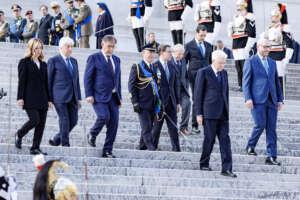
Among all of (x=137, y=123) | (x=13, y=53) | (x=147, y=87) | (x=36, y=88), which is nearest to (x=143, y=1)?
(x=13, y=53)

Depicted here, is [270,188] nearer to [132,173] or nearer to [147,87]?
[132,173]

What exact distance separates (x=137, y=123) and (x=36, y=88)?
253 cm

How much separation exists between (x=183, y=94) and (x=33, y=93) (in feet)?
9.57

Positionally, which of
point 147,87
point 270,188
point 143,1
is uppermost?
point 143,1

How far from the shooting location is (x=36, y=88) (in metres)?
8.33

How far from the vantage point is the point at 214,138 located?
830 cm

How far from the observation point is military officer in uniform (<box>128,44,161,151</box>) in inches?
359

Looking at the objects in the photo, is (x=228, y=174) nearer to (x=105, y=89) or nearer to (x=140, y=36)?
(x=105, y=89)

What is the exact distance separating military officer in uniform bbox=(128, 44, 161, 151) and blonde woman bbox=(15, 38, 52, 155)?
1.27 meters

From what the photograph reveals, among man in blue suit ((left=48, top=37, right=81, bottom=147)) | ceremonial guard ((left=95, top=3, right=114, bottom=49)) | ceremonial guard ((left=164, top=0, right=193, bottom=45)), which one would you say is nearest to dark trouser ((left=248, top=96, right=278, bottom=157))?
man in blue suit ((left=48, top=37, right=81, bottom=147))

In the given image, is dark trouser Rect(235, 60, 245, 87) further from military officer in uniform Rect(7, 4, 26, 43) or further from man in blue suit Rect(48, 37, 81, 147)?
man in blue suit Rect(48, 37, 81, 147)

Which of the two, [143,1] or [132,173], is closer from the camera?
[132,173]

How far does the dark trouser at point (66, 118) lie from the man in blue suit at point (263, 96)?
85.3 inches

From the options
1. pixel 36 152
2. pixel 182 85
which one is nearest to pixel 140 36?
pixel 182 85
